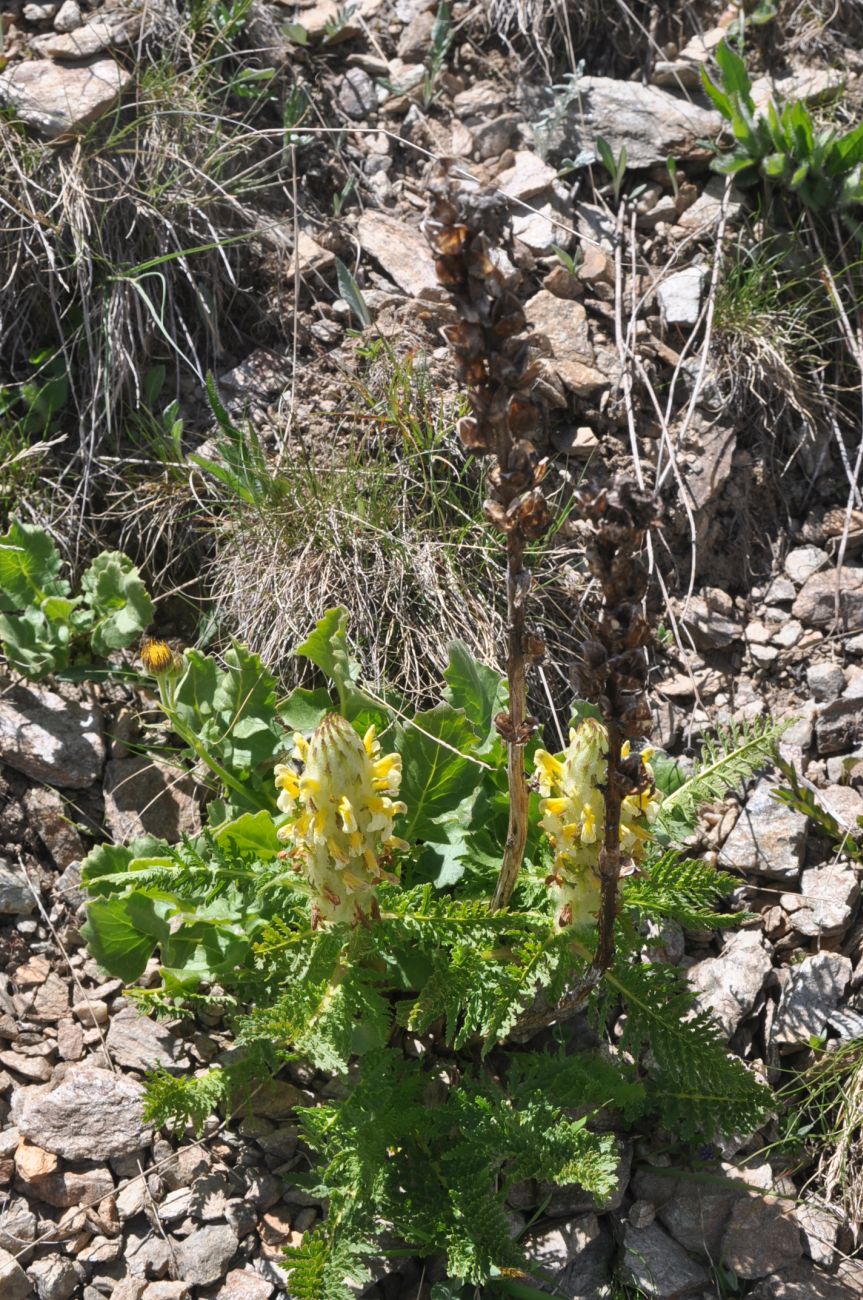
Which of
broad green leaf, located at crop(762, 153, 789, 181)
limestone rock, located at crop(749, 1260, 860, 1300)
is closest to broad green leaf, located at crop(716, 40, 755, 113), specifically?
broad green leaf, located at crop(762, 153, 789, 181)

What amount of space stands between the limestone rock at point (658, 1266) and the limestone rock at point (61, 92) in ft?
11.9

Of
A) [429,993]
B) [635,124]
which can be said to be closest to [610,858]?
[429,993]

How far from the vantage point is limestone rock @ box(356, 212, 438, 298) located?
13.8ft

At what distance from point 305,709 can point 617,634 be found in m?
1.36

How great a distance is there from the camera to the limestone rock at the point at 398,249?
4.21m

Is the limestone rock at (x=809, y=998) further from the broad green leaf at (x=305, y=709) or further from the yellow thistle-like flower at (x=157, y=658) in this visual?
the yellow thistle-like flower at (x=157, y=658)

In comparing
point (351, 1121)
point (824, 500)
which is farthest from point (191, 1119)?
point (824, 500)

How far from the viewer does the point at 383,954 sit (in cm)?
271

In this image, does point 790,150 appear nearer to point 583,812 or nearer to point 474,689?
point 474,689

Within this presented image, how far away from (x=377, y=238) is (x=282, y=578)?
4.57 ft

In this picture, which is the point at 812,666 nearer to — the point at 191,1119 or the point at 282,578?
the point at 282,578

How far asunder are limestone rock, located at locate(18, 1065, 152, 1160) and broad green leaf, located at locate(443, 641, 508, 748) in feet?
3.91

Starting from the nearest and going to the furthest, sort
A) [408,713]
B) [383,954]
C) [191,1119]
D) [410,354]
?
[383,954] < [191,1119] < [408,713] < [410,354]

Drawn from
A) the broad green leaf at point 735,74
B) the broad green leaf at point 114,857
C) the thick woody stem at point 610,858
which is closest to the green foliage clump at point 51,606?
the broad green leaf at point 114,857
